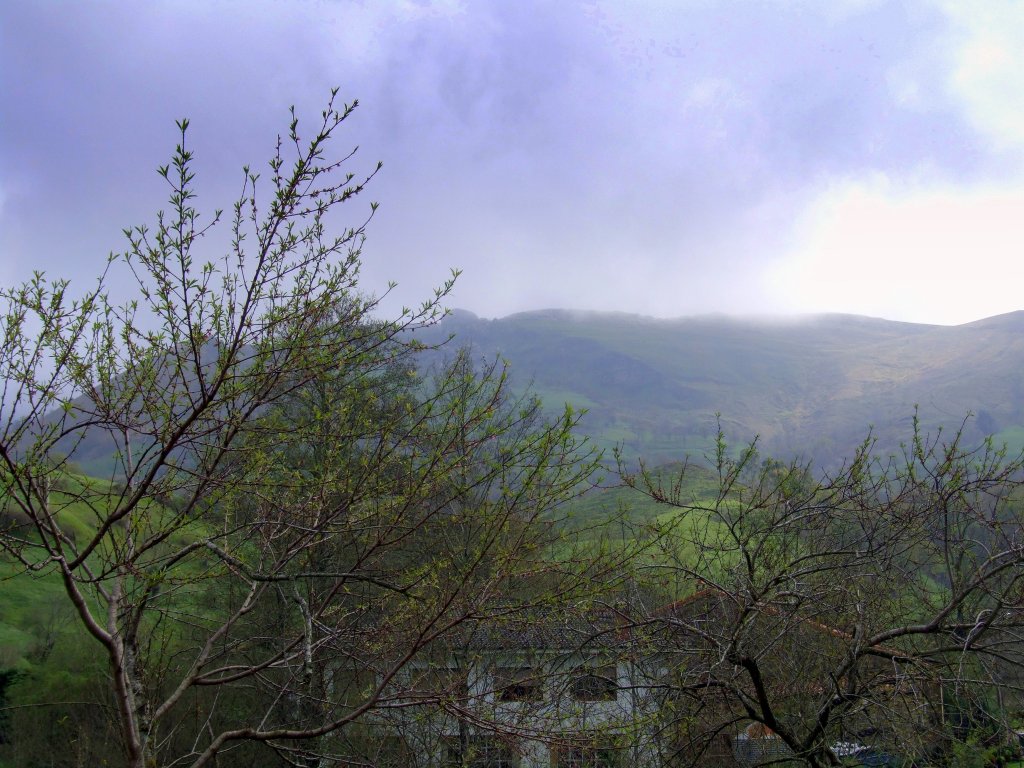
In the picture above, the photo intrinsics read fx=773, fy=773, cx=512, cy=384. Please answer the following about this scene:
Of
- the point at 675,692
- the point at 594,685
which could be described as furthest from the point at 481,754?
the point at 675,692

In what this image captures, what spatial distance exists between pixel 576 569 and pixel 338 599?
2.88 m

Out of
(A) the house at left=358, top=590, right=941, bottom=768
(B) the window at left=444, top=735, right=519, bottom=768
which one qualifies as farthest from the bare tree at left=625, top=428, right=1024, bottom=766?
(B) the window at left=444, top=735, right=519, bottom=768

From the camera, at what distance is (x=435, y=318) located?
4.86 metres

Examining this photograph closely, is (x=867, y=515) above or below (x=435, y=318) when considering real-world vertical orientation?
below

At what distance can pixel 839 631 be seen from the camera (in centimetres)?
675

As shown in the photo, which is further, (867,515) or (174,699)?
(867,515)

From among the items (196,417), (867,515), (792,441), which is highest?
(196,417)

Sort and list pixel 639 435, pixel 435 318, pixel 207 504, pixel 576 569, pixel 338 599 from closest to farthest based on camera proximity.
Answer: pixel 207 504 → pixel 435 318 → pixel 576 569 → pixel 338 599 → pixel 639 435

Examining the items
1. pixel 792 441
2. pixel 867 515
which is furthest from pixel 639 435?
pixel 867 515

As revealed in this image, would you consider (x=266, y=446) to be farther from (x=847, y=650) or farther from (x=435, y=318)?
(x=847, y=650)

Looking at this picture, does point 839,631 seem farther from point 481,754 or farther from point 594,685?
point 481,754

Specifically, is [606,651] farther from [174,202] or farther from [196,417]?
[174,202]

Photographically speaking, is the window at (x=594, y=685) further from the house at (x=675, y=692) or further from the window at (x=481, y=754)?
the window at (x=481, y=754)

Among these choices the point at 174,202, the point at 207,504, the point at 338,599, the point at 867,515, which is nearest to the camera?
the point at 174,202
